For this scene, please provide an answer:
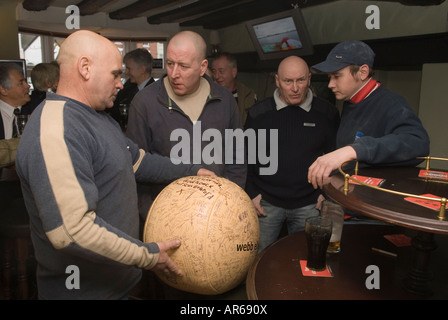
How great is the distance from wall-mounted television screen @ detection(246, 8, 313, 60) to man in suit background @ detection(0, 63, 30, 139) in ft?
13.0

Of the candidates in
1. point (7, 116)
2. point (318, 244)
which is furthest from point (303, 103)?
point (7, 116)

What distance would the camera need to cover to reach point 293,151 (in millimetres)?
2592

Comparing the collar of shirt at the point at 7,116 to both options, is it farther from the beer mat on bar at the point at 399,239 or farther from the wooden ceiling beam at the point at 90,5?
A: the wooden ceiling beam at the point at 90,5

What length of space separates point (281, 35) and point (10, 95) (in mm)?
4311

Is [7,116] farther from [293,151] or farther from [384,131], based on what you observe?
[384,131]

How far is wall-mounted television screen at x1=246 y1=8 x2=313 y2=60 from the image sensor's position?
583 cm

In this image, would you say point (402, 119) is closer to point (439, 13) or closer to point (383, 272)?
point (383, 272)

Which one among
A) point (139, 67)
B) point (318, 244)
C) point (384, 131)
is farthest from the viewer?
point (139, 67)

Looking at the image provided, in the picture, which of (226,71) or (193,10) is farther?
(193,10)

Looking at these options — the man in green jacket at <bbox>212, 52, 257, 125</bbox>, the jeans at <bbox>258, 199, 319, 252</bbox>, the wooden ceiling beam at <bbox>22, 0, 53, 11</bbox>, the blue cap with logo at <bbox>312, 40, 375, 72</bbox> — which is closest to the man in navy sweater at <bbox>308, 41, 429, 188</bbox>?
the blue cap with logo at <bbox>312, 40, 375, 72</bbox>

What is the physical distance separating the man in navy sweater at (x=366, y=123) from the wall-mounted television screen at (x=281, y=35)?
3.97 meters
